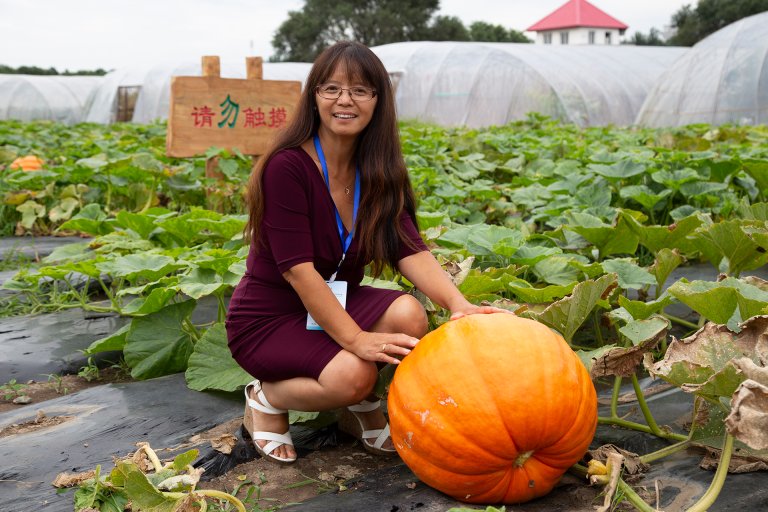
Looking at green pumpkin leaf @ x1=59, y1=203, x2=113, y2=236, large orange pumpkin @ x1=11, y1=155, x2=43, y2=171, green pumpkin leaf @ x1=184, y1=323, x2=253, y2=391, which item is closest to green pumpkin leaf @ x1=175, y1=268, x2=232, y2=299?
green pumpkin leaf @ x1=184, y1=323, x2=253, y2=391

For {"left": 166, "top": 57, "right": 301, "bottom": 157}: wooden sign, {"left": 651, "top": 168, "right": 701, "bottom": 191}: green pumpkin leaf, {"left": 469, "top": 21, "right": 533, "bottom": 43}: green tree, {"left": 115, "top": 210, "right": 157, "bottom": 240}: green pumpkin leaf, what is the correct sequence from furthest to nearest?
{"left": 469, "top": 21, "right": 533, "bottom": 43}: green tree < {"left": 166, "top": 57, "right": 301, "bottom": 157}: wooden sign < {"left": 651, "top": 168, "right": 701, "bottom": 191}: green pumpkin leaf < {"left": 115, "top": 210, "right": 157, "bottom": 240}: green pumpkin leaf

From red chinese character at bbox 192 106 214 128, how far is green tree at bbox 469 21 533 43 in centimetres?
3855

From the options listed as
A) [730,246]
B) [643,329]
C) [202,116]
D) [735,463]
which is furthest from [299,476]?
[202,116]

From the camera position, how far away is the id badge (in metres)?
2.03

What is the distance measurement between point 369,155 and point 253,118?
3507 millimetres

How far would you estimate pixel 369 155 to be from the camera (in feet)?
6.91

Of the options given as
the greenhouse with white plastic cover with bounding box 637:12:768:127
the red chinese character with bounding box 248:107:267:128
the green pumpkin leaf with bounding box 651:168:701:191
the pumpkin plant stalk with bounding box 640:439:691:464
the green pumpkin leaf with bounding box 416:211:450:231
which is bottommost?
the pumpkin plant stalk with bounding box 640:439:691:464

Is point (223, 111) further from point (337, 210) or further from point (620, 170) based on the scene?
point (337, 210)

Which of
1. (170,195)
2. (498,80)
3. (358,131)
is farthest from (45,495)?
(498,80)

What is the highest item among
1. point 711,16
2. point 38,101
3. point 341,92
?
point 711,16

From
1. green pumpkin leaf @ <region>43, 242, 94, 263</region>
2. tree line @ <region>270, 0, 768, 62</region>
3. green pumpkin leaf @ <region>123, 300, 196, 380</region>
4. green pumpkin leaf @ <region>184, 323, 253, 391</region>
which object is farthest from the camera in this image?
tree line @ <region>270, 0, 768, 62</region>

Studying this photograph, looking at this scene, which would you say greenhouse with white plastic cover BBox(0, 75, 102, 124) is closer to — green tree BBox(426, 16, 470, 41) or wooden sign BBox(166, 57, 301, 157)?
wooden sign BBox(166, 57, 301, 157)

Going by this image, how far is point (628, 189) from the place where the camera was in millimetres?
4023

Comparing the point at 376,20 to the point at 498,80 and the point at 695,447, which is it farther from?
the point at 695,447
